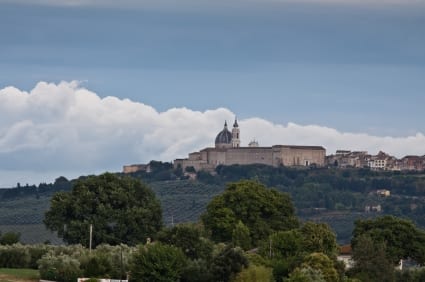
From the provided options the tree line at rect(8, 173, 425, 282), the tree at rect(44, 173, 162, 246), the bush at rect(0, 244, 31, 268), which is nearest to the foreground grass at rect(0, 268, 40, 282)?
the tree line at rect(8, 173, 425, 282)

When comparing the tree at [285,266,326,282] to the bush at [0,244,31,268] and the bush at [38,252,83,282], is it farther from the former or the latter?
the bush at [0,244,31,268]

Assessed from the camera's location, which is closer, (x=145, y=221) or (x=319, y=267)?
(x=319, y=267)

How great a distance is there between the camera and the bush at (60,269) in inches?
2264

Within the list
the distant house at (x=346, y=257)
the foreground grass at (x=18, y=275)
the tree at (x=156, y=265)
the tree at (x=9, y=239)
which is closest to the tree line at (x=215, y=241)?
the tree at (x=156, y=265)

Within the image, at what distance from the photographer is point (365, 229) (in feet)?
265

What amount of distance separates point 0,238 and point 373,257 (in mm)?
24970

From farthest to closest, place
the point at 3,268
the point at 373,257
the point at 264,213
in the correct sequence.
A: 1. the point at 264,213
2. the point at 373,257
3. the point at 3,268

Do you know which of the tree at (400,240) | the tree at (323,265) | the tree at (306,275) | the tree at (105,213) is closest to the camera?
the tree at (306,275)

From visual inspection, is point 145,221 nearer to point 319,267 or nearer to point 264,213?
point 264,213

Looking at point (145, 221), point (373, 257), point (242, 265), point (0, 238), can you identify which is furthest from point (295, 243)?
point (0, 238)

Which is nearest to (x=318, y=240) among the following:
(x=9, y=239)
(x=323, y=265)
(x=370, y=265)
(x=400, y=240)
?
(x=370, y=265)

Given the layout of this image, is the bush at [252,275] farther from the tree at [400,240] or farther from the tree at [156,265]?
the tree at [400,240]

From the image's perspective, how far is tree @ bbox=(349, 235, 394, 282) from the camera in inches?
2603

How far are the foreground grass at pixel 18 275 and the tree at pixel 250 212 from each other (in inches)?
766
